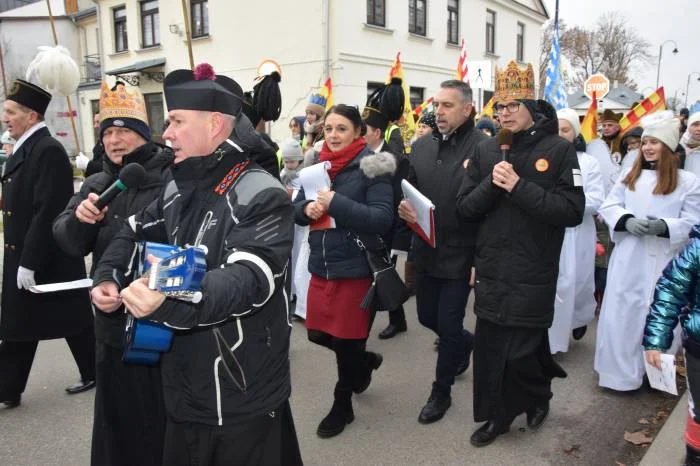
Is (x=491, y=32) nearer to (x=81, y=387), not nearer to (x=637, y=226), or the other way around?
(x=637, y=226)

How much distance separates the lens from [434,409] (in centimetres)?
379

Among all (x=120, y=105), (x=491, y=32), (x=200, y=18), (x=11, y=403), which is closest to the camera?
(x=120, y=105)

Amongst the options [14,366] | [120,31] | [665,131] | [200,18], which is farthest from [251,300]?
[120,31]

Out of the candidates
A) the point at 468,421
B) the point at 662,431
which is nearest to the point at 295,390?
the point at 468,421

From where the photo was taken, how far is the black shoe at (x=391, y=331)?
5414 mm

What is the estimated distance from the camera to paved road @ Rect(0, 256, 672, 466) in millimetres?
3367

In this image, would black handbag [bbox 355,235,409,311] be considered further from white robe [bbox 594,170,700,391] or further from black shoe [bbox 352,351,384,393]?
white robe [bbox 594,170,700,391]

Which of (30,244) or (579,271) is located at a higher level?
(30,244)

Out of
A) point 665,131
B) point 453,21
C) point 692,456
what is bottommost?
point 692,456

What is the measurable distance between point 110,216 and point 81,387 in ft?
6.84

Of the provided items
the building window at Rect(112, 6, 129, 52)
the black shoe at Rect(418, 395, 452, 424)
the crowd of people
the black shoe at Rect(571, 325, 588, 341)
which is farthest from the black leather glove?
the building window at Rect(112, 6, 129, 52)

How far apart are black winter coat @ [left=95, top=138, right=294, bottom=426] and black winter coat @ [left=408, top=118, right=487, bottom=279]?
185 cm

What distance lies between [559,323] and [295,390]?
231cm

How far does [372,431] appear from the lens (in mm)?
3670
